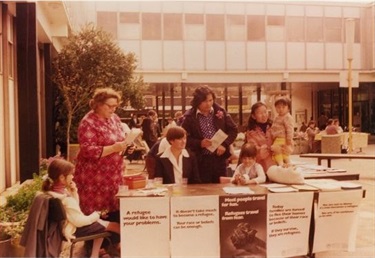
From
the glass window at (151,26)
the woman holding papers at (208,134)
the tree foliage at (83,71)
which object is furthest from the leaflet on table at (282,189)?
the glass window at (151,26)

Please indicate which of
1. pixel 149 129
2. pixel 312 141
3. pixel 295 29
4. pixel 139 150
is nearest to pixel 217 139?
pixel 149 129

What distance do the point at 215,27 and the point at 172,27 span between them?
1.93 m

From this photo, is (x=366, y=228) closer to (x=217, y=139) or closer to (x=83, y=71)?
(x=217, y=139)

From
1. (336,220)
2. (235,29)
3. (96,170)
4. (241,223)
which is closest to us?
(241,223)

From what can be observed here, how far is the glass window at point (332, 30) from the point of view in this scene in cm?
2434

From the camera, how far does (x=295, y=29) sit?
23969 mm

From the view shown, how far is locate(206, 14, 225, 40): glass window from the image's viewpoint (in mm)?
23094

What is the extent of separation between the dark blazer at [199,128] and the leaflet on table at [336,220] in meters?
1.47

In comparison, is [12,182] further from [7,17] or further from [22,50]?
[7,17]

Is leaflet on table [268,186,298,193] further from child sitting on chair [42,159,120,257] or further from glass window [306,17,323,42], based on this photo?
glass window [306,17,323,42]

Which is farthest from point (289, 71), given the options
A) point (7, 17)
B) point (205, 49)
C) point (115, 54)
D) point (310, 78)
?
point (7, 17)

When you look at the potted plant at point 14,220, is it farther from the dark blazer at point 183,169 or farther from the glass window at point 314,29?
the glass window at point 314,29

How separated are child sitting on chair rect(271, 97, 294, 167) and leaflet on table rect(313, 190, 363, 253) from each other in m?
1.19

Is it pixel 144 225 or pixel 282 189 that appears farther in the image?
pixel 282 189
